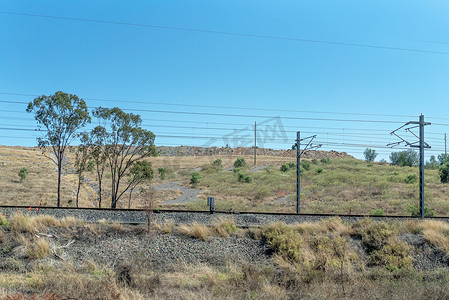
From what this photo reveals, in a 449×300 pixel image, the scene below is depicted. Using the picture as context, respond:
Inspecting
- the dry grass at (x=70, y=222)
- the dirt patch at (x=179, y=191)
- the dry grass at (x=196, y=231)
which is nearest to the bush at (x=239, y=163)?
the dirt patch at (x=179, y=191)

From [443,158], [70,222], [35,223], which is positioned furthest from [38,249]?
[443,158]

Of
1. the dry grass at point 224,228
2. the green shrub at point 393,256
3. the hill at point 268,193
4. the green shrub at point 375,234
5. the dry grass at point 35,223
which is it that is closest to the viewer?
the green shrub at point 393,256

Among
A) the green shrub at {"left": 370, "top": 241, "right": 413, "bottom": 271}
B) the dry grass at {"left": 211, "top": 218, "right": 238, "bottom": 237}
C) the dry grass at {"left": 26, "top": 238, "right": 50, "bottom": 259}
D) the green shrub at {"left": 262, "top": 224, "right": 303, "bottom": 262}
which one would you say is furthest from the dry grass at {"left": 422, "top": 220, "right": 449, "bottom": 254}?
the dry grass at {"left": 26, "top": 238, "right": 50, "bottom": 259}

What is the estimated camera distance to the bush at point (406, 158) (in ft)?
333

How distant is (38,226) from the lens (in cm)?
1641

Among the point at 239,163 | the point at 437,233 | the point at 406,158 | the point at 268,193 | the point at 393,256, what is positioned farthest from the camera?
the point at 406,158

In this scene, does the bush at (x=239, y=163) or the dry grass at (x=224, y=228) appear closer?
the dry grass at (x=224, y=228)

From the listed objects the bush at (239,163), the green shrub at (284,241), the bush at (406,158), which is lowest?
the green shrub at (284,241)

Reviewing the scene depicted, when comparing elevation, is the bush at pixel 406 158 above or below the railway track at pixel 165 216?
above

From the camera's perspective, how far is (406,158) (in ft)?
346

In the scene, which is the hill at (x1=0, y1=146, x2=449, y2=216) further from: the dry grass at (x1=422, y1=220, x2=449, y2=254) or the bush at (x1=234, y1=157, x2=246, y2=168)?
the bush at (x1=234, y1=157, x2=246, y2=168)

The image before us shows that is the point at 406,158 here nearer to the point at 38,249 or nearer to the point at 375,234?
the point at 375,234

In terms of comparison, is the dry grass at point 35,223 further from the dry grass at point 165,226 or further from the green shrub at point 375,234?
the green shrub at point 375,234

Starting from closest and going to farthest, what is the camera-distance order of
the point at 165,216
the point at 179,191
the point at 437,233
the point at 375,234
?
the point at 375,234 → the point at 437,233 → the point at 165,216 → the point at 179,191
